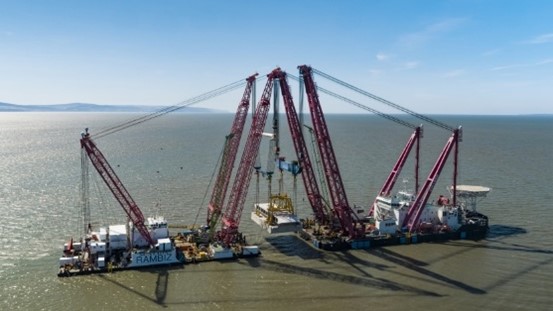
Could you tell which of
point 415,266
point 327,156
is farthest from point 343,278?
point 327,156

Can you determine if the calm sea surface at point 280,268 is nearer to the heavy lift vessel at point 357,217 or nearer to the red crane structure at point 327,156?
the heavy lift vessel at point 357,217

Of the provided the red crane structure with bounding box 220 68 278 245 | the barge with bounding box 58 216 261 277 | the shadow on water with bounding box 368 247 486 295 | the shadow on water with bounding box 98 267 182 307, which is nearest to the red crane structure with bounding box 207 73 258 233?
the red crane structure with bounding box 220 68 278 245

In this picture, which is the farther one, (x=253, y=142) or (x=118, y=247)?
(x=253, y=142)

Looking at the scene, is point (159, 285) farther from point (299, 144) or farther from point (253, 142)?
point (299, 144)

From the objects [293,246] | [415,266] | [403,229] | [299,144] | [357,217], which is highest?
[299,144]

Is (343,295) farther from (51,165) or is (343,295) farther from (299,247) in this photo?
(51,165)

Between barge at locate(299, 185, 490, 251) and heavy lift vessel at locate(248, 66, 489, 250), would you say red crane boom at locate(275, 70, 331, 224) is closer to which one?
heavy lift vessel at locate(248, 66, 489, 250)

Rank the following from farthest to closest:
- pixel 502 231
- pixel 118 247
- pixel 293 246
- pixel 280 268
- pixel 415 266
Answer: pixel 502 231
pixel 293 246
pixel 118 247
pixel 415 266
pixel 280 268
